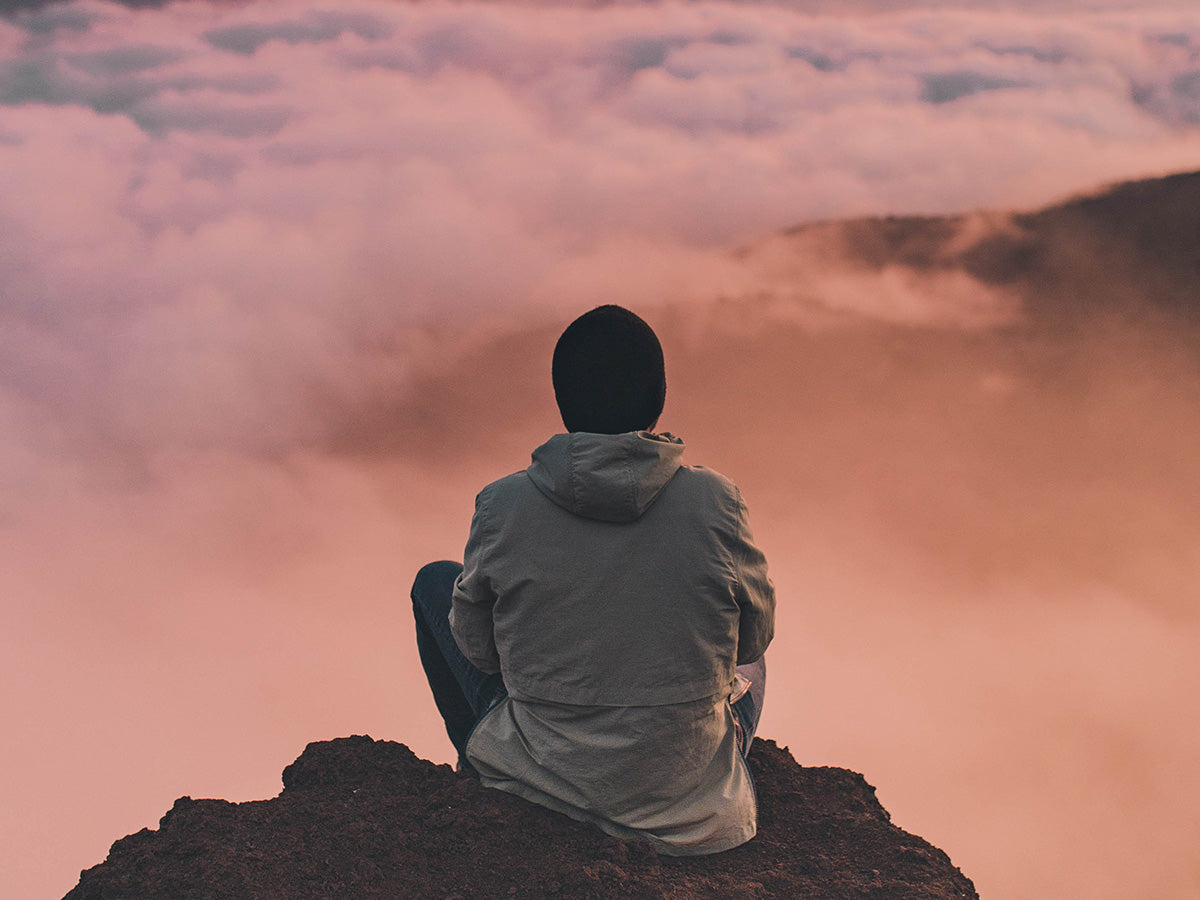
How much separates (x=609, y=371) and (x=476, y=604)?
2.91 feet

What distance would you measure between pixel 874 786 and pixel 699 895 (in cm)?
139

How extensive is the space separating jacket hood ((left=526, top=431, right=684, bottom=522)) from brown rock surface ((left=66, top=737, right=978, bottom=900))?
1.15m

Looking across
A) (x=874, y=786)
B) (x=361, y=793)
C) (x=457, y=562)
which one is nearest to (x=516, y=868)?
(x=361, y=793)

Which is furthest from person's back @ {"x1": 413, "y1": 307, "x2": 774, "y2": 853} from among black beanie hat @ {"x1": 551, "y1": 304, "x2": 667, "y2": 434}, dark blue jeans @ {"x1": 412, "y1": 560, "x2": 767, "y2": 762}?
dark blue jeans @ {"x1": 412, "y1": 560, "x2": 767, "y2": 762}

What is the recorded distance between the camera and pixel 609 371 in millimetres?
3561

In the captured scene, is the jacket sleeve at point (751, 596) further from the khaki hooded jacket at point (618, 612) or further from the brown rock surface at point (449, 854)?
the brown rock surface at point (449, 854)

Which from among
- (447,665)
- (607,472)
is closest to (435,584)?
(447,665)

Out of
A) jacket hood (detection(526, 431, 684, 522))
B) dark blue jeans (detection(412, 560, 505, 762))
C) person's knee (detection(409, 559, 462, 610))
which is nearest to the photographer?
jacket hood (detection(526, 431, 684, 522))

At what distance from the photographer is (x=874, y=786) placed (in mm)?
4781

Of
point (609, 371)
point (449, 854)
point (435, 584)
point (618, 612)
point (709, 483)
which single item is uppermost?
point (609, 371)

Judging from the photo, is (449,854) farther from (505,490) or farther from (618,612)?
(505,490)

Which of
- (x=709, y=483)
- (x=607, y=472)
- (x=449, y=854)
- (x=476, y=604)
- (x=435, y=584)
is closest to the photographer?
(x=607, y=472)

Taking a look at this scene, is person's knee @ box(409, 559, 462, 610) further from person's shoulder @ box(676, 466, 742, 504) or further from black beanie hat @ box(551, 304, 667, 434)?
person's shoulder @ box(676, 466, 742, 504)

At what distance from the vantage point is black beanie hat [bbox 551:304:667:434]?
356cm
